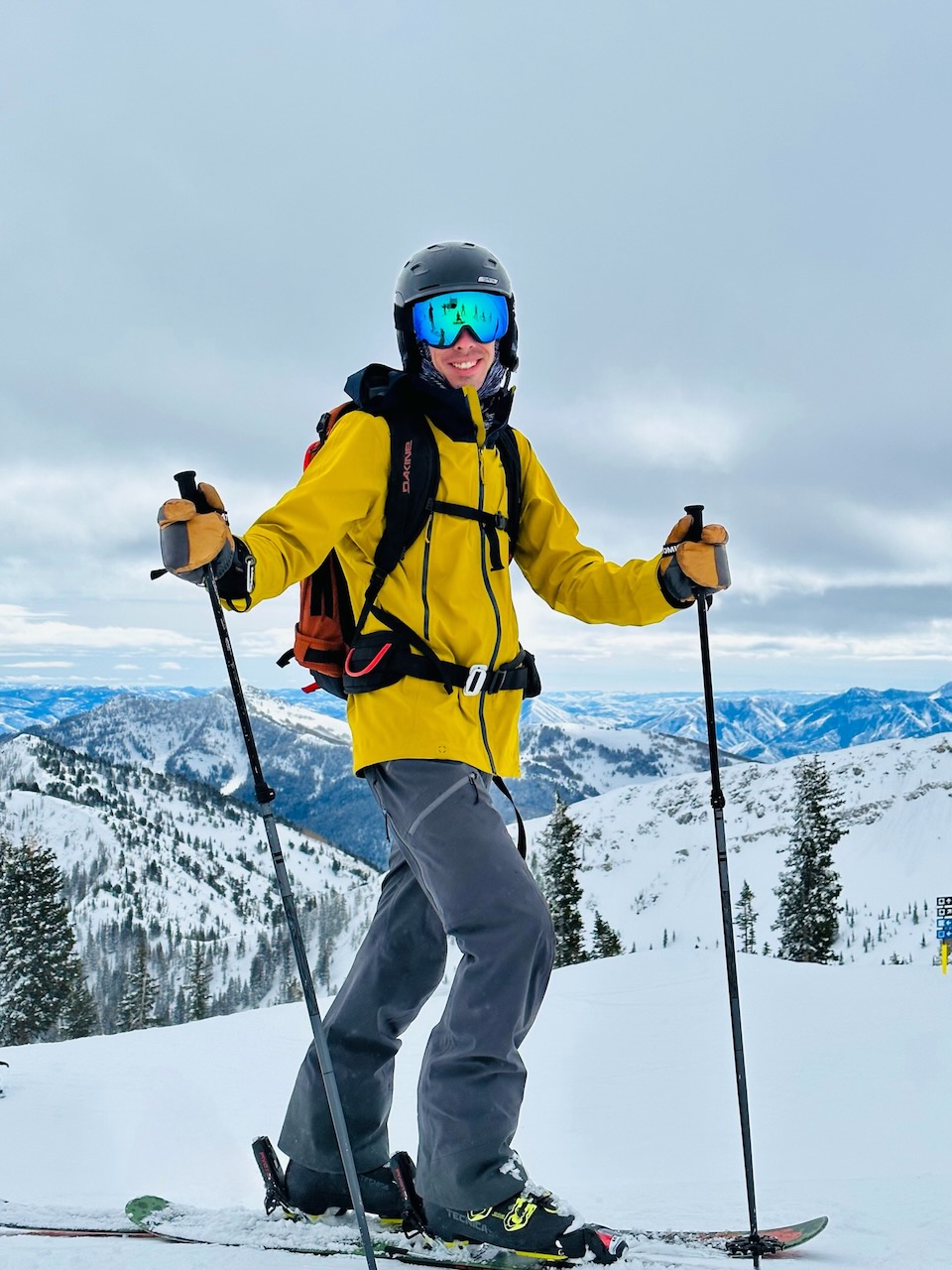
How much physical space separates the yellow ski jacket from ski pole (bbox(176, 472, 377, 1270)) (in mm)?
199

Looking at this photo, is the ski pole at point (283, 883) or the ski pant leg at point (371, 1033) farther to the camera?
the ski pant leg at point (371, 1033)

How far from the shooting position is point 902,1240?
316 cm

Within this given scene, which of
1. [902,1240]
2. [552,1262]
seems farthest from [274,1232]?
[902,1240]

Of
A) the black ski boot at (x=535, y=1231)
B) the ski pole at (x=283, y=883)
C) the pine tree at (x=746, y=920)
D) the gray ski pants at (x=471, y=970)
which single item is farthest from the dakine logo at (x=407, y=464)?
the pine tree at (x=746, y=920)

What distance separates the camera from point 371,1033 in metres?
3.64

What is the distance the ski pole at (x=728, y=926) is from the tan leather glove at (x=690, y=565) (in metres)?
0.03

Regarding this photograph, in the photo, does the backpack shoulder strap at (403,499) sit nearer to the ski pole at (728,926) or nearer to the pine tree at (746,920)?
the ski pole at (728,926)

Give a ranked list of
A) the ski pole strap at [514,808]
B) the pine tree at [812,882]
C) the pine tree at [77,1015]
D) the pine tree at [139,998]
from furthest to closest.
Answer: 1. the pine tree at [139,998]
2. the pine tree at [77,1015]
3. the pine tree at [812,882]
4. the ski pole strap at [514,808]

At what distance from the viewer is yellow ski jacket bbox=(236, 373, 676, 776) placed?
125 inches

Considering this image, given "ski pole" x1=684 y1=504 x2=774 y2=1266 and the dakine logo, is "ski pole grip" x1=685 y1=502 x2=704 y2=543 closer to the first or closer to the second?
"ski pole" x1=684 y1=504 x2=774 y2=1266

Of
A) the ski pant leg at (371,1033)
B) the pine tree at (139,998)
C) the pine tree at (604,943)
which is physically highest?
the ski pant leg at (371,1033)

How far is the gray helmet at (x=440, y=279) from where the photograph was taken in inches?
149

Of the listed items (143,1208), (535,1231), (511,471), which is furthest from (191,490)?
(143,1208)

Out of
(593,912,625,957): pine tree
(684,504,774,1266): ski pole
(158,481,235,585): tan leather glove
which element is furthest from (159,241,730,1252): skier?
(593,912,625,957): pine tree
